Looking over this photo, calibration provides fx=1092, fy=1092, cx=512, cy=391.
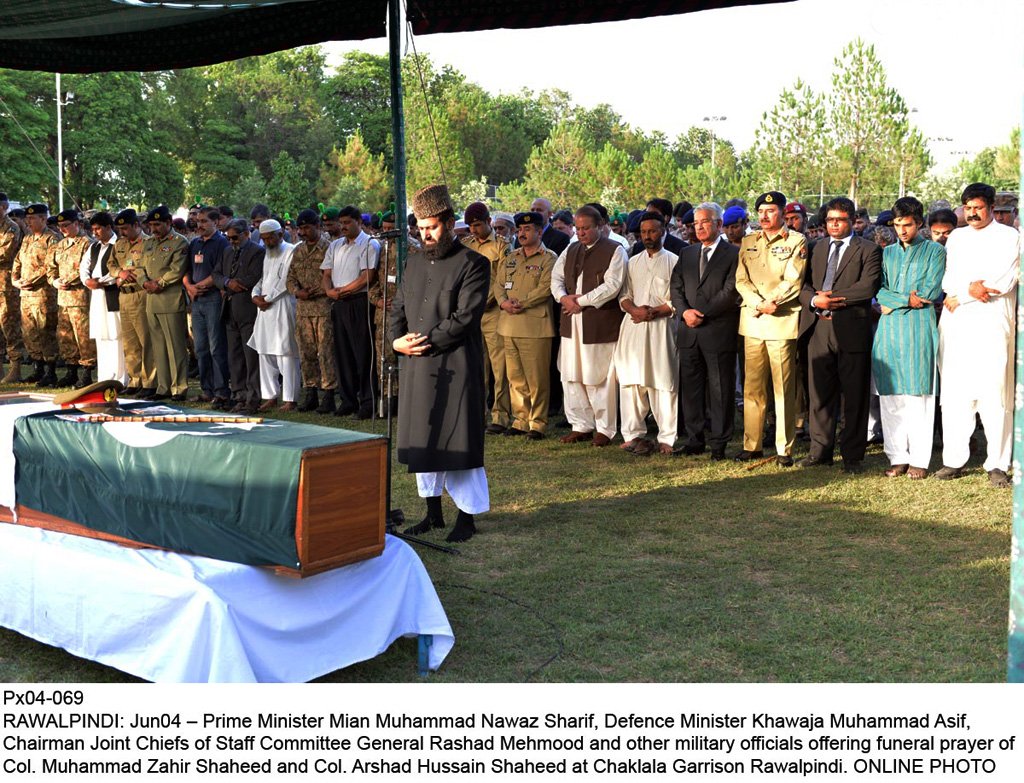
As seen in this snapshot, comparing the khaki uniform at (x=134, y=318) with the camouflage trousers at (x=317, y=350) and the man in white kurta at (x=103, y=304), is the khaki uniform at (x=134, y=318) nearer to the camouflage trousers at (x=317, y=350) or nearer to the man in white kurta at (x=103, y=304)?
the man in white kurta at (x=103, y=304)

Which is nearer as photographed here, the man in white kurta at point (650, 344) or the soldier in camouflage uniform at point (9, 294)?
the man in white kurta at point (650, 344)

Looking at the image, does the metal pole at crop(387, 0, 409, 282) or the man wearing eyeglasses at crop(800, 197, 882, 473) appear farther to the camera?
the man wearing eyeglasses at crop(800, 197, 882, 473)

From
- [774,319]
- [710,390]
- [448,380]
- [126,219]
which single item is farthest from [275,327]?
[448,380]

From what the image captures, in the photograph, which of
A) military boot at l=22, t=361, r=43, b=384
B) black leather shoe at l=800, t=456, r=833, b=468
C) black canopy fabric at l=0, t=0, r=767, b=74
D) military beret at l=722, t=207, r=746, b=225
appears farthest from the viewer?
military boot at l=22, t=361, r=43, b=384

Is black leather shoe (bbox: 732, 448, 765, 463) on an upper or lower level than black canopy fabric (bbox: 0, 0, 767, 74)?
lower

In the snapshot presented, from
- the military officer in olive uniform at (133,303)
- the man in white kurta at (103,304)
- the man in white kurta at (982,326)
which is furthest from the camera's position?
the man in white kurta at (103,304)

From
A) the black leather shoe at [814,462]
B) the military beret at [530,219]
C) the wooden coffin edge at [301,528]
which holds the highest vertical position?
the military beret at [530,219]

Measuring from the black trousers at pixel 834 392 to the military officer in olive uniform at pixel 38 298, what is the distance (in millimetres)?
8872

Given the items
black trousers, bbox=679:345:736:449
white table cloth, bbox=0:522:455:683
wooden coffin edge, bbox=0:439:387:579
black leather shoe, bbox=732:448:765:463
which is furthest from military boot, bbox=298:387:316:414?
white table cloth, bbox=0:522:455:683

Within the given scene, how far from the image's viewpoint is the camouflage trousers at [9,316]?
13.2m

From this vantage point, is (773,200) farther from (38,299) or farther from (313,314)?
(38,299)

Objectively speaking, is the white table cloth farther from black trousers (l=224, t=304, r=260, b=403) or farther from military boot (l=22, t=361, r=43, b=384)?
military boot (l=22, t=361, r=43, b=384)

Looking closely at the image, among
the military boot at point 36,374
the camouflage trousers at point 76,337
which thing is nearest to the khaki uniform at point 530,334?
the camouflage trousers at point 76,337

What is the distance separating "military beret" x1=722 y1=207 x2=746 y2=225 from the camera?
30.1 feet
